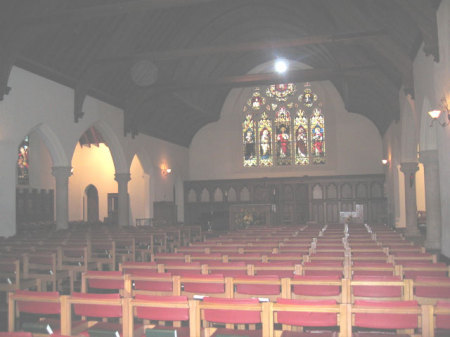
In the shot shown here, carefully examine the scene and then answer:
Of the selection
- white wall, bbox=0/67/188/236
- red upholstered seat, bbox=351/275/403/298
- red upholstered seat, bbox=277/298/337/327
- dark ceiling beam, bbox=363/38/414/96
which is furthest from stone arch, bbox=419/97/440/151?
white wall, bbox=0/67/188/236

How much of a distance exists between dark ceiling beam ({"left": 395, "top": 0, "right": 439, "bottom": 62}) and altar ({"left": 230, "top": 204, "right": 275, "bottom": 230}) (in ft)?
46.5

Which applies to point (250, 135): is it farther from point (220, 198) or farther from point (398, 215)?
point (398, 215)

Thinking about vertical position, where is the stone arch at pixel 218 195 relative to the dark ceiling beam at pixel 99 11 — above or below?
below

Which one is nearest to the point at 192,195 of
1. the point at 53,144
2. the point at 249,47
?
the point at 53,144

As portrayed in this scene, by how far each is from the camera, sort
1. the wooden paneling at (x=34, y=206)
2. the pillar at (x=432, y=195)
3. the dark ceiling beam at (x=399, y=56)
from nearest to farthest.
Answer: the pillar at (x=432, y=195), the dark ceiling beam at (x=399, y=56), the wooden paneling at (x=34, y=206)

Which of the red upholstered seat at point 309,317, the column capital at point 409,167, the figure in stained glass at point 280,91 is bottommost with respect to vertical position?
the red upholstered seat at point 309,317

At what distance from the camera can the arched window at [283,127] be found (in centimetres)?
2995

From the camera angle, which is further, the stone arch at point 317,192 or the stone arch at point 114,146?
the stone arch at point 317,192

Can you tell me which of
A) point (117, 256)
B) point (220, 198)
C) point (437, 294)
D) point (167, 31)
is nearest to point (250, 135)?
point (220, 198)

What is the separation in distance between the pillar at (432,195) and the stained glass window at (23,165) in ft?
59.4

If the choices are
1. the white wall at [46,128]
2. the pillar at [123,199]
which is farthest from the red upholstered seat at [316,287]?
the pillar at [123,199]

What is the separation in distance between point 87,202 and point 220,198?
7.92 m

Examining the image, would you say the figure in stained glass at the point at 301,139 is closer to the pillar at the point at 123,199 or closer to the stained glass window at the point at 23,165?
the pillar at the point at 123,199

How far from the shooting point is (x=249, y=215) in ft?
77.4
